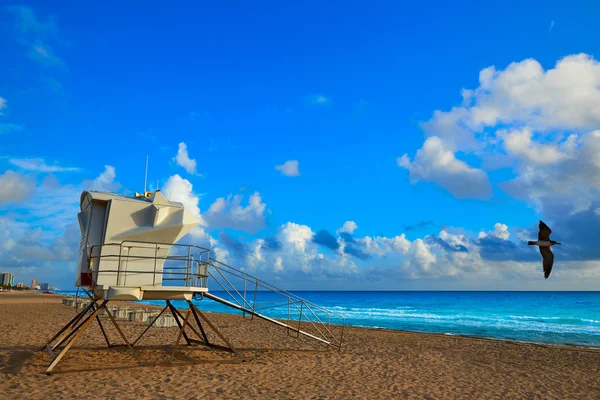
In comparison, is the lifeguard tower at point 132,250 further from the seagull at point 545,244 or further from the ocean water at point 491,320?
the ocean water at point 491,320

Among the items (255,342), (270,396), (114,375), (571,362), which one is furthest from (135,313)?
(571,362)

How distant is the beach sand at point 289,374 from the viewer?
1010 centimetres

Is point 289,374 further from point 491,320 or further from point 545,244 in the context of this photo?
point 491,320

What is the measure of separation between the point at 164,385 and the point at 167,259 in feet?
10.7

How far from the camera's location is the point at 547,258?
9.32 m

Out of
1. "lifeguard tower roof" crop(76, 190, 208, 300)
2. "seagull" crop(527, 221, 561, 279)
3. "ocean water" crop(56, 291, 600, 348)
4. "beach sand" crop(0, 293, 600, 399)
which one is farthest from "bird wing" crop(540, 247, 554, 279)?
"ocean water" crop(56, 291, 600, 348)

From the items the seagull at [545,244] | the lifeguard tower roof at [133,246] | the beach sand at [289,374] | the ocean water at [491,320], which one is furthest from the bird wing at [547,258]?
the ocean water at [491,320]

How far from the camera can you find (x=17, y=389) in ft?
31.5

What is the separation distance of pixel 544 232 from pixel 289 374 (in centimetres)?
726

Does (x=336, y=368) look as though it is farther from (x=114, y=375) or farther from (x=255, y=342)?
(x=255, y=342)

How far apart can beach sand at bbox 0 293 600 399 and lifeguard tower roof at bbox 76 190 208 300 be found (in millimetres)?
2131

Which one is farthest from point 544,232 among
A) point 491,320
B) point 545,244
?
point 491,320

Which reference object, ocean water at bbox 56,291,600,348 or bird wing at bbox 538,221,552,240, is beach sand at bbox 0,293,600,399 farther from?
ocean water at bbox 56,291,600,348

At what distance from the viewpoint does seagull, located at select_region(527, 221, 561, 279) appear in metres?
9.17
